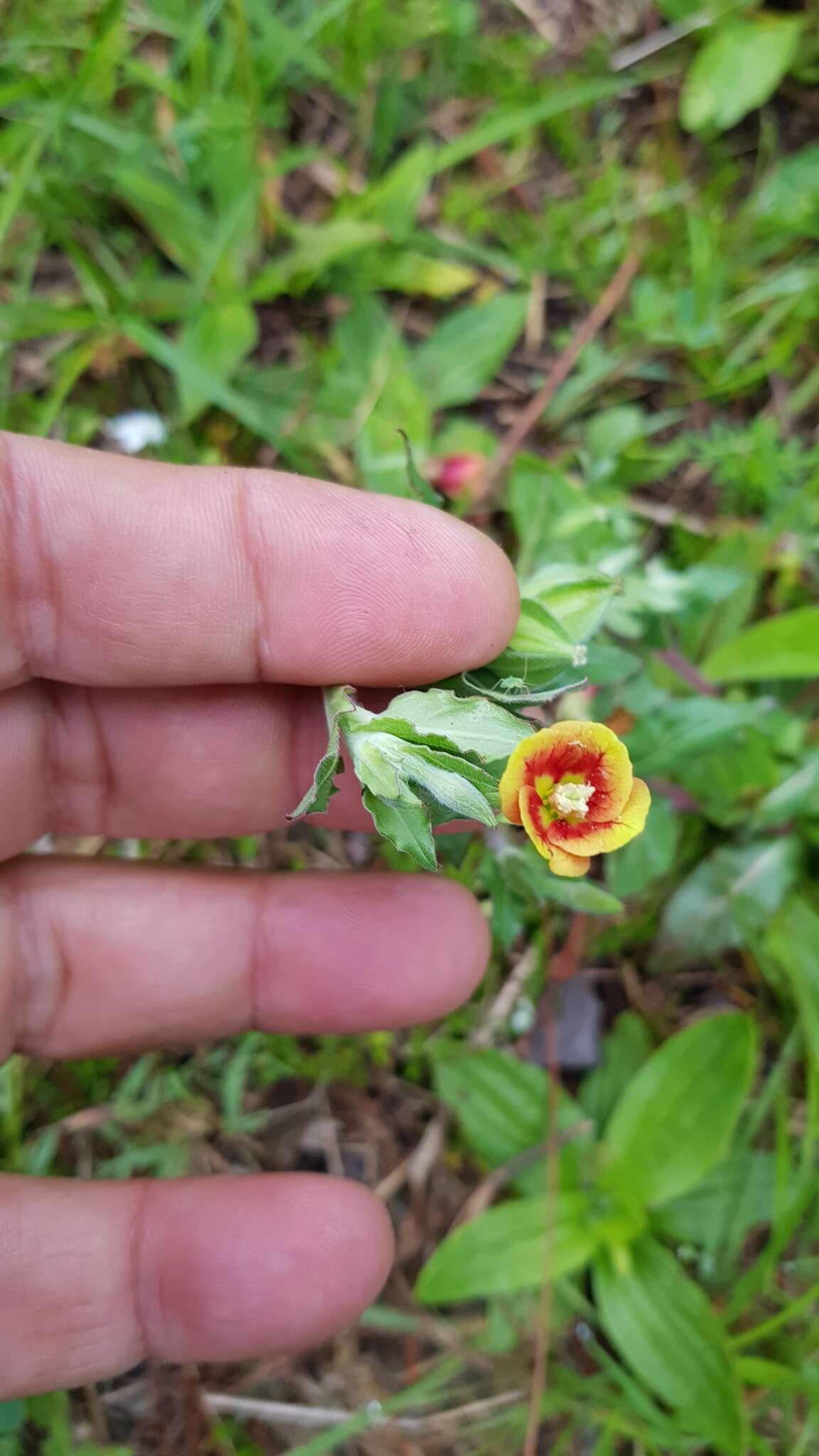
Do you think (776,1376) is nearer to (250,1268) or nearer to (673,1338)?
(673,1338)

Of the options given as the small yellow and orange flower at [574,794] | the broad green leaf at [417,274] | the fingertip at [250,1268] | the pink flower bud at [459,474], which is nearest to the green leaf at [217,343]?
the broad green leaf at [417,274]

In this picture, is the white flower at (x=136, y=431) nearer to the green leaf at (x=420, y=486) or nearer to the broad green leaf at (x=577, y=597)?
the green leaf at (x=420, y=486)

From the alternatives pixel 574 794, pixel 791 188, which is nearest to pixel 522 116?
pixel 791 188

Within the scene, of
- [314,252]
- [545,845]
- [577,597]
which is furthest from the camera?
[314,252]

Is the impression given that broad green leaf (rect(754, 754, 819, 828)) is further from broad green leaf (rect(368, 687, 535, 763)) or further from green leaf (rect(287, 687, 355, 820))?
green leaf (rect(287, 687, 355, 820))

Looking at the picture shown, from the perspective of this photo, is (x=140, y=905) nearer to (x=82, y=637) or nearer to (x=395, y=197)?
(x=82, y=637)
